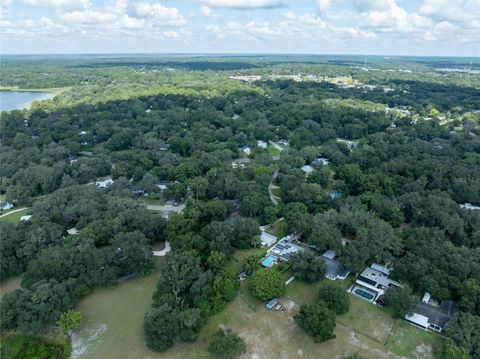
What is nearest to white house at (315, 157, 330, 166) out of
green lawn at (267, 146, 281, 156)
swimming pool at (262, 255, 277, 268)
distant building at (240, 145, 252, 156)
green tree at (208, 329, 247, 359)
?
green lawn at (267, 146, 281, 156)

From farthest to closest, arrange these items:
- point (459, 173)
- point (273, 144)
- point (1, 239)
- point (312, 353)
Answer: point (273, 144) < point (459, 173) < point (1, 239) < point (312, 353)

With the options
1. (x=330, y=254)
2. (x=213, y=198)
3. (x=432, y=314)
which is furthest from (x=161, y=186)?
(x=432, y=314)

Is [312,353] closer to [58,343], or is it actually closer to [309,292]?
[309,292]

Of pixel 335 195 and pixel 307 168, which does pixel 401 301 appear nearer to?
pixel 335 195

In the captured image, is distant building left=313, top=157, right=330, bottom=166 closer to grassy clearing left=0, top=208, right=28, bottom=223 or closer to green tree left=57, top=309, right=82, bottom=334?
green tree left=57, top=309, right=82, bottom=334

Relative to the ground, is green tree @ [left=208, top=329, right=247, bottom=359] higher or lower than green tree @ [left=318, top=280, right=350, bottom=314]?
lower

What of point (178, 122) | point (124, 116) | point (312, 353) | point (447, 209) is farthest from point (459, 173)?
point (124, 116)

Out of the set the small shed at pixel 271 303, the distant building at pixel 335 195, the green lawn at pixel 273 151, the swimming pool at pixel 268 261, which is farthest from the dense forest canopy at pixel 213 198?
the small shed at pixel 271 303
